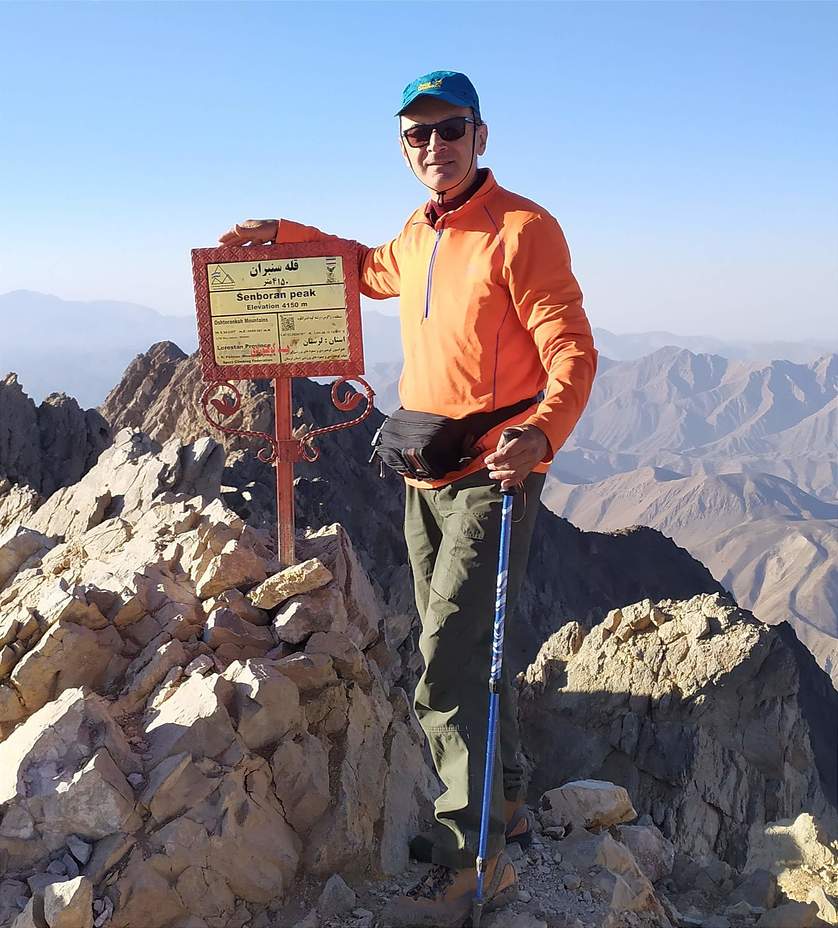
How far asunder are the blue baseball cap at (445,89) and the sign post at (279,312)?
149 cm

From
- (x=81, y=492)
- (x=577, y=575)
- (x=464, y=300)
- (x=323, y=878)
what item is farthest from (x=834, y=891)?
(x=577, y=575)

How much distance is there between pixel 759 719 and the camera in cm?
1819

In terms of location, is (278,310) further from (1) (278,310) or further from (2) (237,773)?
(2) (237,773)

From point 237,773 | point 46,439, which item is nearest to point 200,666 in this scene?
point 237,773

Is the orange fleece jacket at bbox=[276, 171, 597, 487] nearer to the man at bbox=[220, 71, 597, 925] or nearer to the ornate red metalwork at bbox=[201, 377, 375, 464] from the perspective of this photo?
the man at bbox=[220, 71, 597, 925]

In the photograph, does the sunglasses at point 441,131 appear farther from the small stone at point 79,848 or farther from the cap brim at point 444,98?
the small stone at point 79,848

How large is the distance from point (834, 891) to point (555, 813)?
2963 millimetres

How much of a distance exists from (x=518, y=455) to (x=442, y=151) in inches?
64.3

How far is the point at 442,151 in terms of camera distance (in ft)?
15.1

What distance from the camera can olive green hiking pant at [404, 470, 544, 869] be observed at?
4.57m

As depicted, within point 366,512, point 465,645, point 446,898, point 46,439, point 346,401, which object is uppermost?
point 346,401

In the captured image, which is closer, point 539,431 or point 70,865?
point 539,431

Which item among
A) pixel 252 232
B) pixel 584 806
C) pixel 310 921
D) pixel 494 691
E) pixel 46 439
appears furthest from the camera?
pixel 46 439

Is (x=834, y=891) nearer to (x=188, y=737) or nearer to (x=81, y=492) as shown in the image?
(x=188, y=737)
